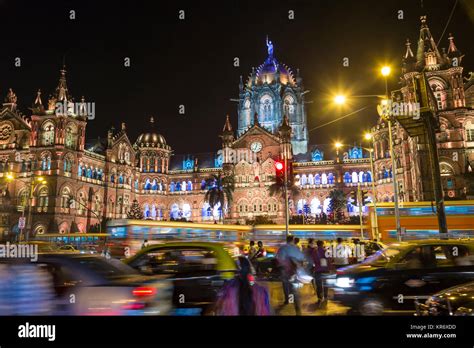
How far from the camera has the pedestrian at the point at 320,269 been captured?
39.0 ft

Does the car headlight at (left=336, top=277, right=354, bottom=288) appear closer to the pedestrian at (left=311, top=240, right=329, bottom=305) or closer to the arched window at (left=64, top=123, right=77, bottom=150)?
the pedestrian at (left=311, top=240, right=329, bottom=305)

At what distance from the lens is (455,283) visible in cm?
891

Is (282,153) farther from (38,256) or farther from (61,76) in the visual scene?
(38,256)

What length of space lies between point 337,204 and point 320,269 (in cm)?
5283

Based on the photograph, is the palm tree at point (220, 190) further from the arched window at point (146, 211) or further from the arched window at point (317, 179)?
the arched window at point (146, 211)

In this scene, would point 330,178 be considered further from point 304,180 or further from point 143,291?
point 143,291

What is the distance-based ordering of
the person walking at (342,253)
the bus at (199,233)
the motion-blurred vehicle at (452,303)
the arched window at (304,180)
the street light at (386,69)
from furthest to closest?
the arched window at (304,180), the bus at (199,233), the street light at (386,69), the person walking at (342,253), the motion-blurred vehicle at (452,303)

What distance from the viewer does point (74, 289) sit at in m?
6.85

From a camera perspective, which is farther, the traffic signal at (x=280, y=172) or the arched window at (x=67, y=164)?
the arched window at (x=67, y=164)

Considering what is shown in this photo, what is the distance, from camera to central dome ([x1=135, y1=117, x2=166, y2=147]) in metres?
80.9

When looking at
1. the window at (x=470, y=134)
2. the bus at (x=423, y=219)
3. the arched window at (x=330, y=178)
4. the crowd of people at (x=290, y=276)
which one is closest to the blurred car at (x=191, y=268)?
the crowd of people at (x=290, y=276)

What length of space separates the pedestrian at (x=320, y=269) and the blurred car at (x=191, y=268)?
3625mm
